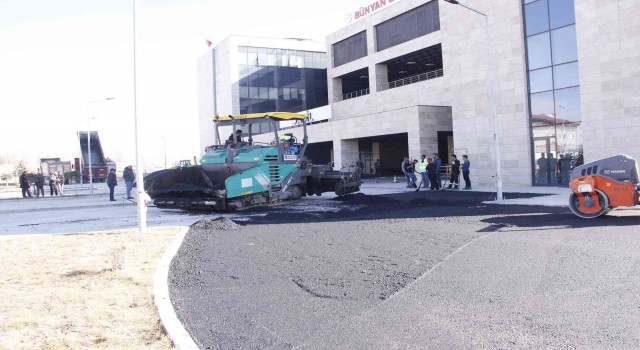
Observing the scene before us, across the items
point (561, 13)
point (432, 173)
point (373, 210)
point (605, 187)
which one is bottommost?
point (373, 210)

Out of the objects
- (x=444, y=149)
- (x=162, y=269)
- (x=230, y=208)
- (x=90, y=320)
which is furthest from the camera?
(x=444, y=149)

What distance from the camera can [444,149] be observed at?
37.0 meters

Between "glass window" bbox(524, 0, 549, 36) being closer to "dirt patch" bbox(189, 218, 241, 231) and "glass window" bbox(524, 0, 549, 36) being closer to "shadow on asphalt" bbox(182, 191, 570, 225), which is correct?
"shadow on asphalt" bbox(182, 191, 570, 225)

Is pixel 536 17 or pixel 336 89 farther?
pixel 336 89

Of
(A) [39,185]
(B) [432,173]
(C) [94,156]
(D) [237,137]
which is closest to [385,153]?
(B) [432,173]

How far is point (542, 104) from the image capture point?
2189 centimetres

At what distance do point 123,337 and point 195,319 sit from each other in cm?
75

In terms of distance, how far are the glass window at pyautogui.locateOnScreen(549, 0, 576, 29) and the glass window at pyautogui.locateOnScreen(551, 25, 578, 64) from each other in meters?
0.25

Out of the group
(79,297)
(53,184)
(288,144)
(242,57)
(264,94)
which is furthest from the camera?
(264,94)

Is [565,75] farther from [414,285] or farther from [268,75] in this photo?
[268,75]

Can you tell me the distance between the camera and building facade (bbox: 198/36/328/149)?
5200 centimetres

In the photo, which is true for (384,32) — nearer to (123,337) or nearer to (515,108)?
(515,108)

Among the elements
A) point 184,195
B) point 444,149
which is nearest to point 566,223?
point 184,195

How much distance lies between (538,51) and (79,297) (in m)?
21.3
